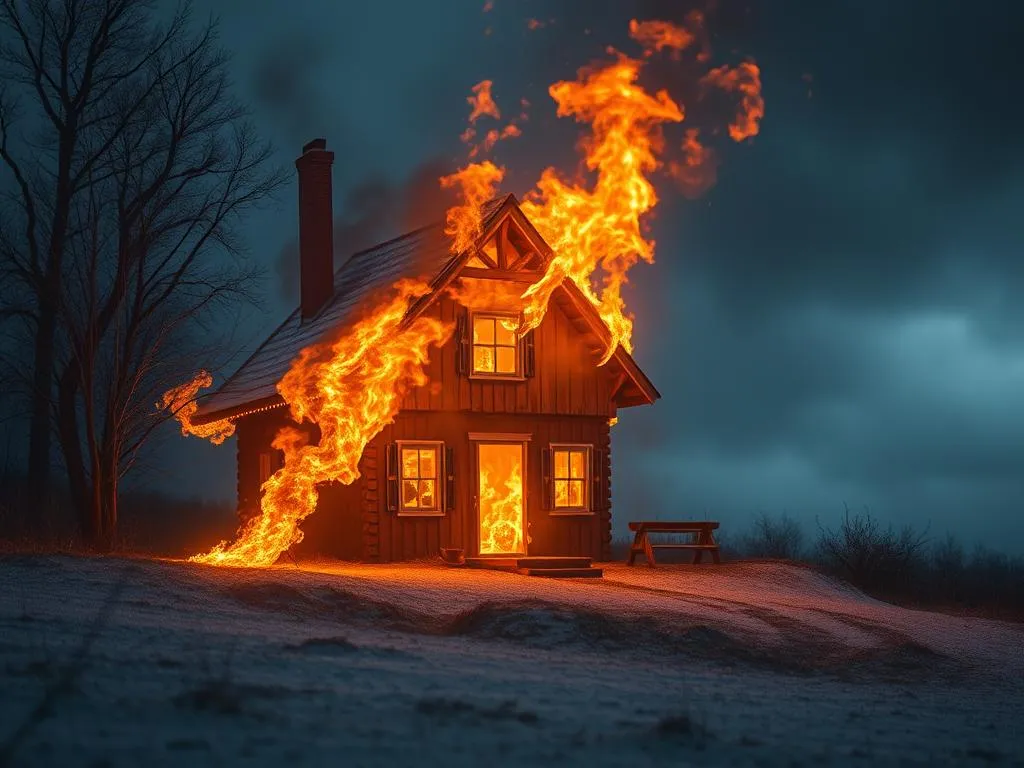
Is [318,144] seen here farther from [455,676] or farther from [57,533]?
[455,676]

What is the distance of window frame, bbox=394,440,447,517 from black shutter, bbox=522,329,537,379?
2.43 metres

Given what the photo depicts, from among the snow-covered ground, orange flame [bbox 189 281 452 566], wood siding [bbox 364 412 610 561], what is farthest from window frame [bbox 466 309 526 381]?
the snow-covered ground

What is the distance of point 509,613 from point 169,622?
4.13m

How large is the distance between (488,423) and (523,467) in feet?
3.98

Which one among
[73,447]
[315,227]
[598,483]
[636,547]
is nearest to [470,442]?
[598,483]

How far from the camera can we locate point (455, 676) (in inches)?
395

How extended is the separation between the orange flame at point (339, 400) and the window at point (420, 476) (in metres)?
0.98

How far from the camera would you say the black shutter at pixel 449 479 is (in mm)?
25625

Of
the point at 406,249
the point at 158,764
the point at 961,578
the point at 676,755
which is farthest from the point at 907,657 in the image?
the point at 961,578

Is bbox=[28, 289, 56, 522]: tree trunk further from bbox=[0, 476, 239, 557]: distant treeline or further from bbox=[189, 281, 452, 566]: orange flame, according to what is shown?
bbox=[189, 281, 452, 566]: orange flame

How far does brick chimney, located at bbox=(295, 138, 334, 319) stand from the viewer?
102 feet

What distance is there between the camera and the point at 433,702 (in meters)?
8.59

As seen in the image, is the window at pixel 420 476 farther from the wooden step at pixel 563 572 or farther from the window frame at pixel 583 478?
the wooden step at pixel 563 572

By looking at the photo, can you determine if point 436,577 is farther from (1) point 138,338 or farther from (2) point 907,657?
(1) point 138,338
